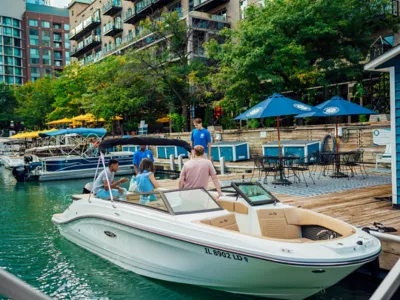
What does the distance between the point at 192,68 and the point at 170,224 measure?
25.6 m

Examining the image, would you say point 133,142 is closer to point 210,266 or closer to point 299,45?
point 210,266

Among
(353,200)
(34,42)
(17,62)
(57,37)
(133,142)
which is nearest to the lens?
(133,142)

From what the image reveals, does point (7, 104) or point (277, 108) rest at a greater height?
point (7, 104)

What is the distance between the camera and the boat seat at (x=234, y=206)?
6066 millimetres

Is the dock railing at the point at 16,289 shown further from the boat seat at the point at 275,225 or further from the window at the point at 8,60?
the window at the point at 8,60

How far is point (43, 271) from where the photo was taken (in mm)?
6934

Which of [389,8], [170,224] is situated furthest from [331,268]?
[389,8]

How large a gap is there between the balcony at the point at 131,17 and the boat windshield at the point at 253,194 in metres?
40.3

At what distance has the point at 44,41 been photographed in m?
100

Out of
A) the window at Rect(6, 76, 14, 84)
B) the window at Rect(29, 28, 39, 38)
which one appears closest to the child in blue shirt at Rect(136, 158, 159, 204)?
the window at Rect(6, 76, 14, 84)

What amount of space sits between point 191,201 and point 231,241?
125 cm

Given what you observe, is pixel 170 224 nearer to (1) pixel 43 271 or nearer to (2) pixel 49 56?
(1) pixel 43 271

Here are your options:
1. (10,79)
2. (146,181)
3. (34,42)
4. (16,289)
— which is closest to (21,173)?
(146,181)

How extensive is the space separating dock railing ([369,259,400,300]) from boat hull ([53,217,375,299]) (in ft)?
9.80
